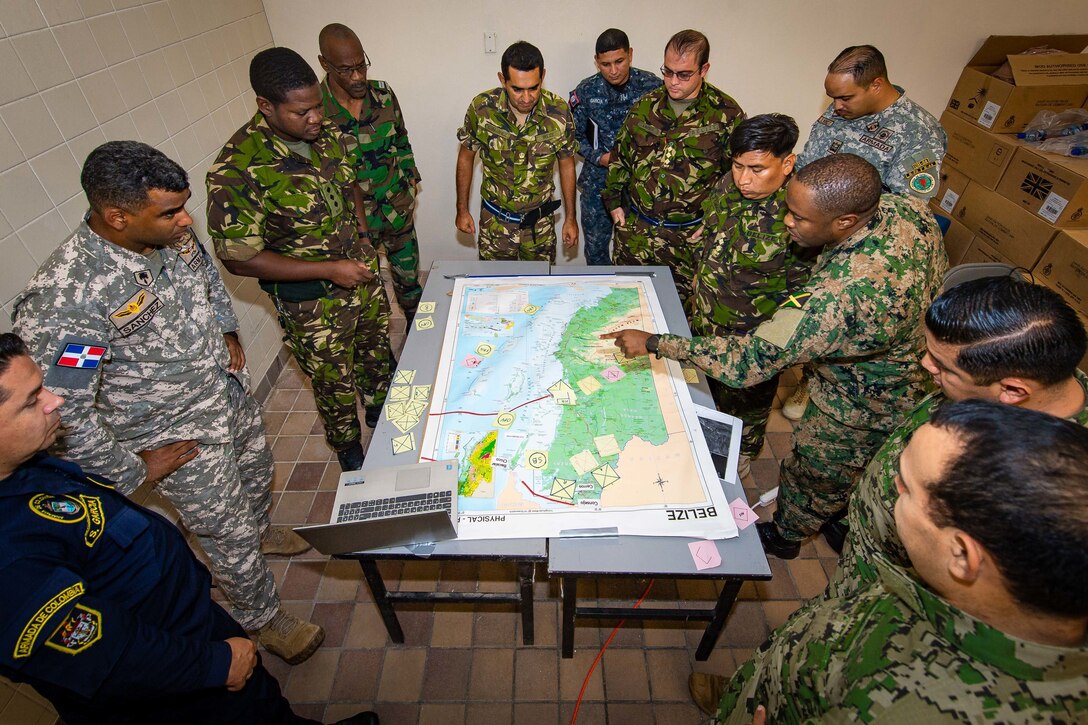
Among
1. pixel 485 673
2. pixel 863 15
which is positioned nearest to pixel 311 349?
pixel 485 673

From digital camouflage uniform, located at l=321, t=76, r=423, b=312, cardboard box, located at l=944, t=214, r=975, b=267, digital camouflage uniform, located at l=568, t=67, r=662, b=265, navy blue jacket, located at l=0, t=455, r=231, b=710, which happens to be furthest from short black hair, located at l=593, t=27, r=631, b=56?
navy blue jacket, located at l=0, t=455, r=231, b=710

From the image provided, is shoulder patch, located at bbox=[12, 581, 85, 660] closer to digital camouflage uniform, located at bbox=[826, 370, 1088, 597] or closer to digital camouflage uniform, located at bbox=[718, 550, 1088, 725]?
digital camouflage uniform, located at bbox=[718, 550, 1088, 725]

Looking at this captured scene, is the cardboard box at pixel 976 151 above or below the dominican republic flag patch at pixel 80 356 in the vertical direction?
below

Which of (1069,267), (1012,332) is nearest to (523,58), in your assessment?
(1012,332)

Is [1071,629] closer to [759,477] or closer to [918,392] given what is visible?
[918,392]

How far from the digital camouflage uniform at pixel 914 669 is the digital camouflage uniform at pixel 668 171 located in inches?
73.5

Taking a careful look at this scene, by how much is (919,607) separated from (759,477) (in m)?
1.93

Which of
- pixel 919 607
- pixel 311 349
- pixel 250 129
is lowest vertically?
pixel 311 349

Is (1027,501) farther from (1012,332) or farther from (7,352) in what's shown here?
(7,352)

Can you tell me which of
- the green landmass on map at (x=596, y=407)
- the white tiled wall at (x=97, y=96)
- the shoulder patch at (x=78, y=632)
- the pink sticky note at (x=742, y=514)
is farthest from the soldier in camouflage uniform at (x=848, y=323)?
the white tiled wall at (x=97, y=96)

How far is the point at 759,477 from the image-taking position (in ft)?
8.73

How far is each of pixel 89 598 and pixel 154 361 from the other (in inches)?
32.8

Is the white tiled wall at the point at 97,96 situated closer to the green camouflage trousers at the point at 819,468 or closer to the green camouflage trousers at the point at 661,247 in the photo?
the green camouflage trousers at the point at 661,247

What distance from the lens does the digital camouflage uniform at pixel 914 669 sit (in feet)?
2.27
